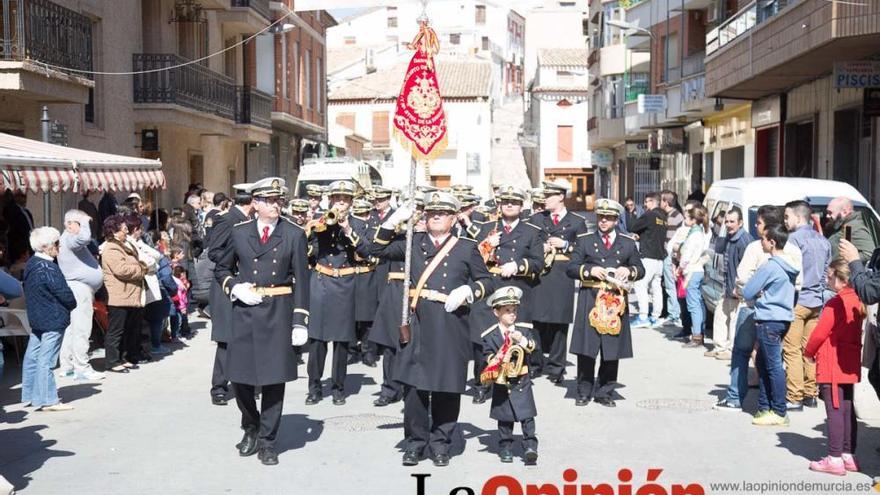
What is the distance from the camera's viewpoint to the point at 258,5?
3278 cm

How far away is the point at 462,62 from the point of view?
7356cm

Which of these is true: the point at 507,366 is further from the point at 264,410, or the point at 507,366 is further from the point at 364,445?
the point at 264,410

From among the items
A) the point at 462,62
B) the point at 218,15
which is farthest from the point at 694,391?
the point at 462,62

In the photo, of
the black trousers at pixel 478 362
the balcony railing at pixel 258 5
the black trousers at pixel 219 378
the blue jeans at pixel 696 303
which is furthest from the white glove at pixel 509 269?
the balcony railing at pixel 258 5

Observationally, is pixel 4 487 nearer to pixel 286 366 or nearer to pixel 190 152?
pixel 286 366

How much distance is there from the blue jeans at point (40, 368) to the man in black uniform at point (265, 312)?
2.65m

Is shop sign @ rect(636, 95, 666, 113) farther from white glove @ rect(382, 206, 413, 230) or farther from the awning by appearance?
white glove @ rect(382, 206, 413, 230)

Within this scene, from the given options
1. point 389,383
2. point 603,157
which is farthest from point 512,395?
point 603,157

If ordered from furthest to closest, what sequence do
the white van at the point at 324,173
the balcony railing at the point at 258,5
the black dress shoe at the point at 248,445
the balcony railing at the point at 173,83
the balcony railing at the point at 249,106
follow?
the balcony railing at the point at 249,106
the balcony railing at the point at 258,5
the white van at the point at 324,173
the balcony railing at the point at 173,83
the black dress shoe at the point at 248,445

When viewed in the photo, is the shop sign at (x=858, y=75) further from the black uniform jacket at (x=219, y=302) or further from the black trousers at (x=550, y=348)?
the black uniform jacket at (x=219, y=302)

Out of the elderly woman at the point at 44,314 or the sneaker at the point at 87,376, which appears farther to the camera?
the sneaker at the point at 87,376

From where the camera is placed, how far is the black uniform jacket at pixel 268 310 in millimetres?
8570

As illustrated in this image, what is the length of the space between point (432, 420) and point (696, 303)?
24.3 ft

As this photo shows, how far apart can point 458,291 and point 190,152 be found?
22161 millimetres
